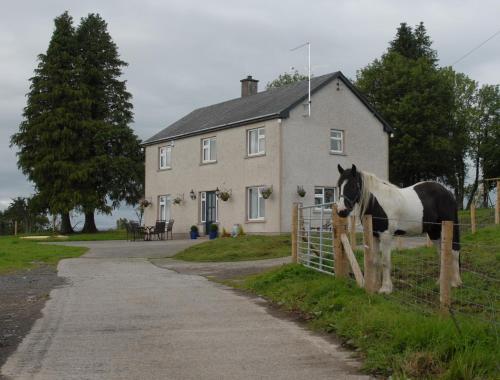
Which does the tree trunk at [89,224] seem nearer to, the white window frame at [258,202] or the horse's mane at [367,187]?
the white window frame at [258,202]

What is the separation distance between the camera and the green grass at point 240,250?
21.1 meters

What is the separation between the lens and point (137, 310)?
10500mm

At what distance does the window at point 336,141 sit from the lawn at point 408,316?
18.8m

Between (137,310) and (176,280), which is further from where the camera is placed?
(176,280)

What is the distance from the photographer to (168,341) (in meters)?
7.91

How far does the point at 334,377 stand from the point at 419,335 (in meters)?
1.14

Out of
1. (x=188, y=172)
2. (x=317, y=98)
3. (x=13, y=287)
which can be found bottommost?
(x=13, y=287)

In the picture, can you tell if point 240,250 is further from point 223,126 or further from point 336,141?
point 223,126

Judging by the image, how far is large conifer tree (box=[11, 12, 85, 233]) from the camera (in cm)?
4406

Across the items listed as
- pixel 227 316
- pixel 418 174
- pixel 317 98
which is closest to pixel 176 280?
pixel 227 316

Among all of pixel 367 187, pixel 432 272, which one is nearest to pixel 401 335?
pixel 367 187

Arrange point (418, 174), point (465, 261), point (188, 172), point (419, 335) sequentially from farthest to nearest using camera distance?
point (418, 174) → point (188, 172) → point (465, 261) → point (419, 335)

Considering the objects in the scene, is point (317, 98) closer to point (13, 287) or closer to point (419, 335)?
point (13, 287)

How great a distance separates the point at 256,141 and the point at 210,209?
5145 millimetres
